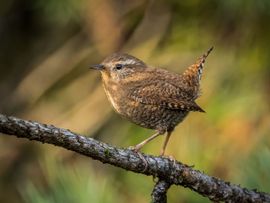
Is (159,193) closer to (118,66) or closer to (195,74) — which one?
(195,74)

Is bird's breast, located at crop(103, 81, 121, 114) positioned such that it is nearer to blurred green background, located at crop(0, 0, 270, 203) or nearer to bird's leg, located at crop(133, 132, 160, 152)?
blurred green background, located at crop(0, 0, 270, 203)

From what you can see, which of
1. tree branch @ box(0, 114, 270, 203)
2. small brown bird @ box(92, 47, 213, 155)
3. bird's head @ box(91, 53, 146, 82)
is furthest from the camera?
bird's head @ box(91, 53, 146, 82)

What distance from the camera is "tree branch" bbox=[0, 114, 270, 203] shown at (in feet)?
Result: 6.24

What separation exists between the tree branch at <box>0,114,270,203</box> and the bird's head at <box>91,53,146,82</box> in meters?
1.54

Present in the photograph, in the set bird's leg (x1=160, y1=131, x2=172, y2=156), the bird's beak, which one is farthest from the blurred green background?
the bird's beak

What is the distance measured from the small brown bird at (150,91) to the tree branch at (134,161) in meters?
0.78

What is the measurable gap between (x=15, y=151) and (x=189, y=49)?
173 centimetres

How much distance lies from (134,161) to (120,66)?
1.80 m

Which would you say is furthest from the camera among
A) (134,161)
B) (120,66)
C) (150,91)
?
(120,66)

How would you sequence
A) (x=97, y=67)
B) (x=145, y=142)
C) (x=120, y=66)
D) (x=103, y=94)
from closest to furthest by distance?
(x=145, y=142) < (x=97, y=67) < (x=120, y=66) < (x=103, y=94)

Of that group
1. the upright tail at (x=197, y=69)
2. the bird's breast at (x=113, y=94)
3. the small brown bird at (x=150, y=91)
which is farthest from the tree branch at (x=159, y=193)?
the upright tail at (x=197, y=69)

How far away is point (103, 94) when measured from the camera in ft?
14.6

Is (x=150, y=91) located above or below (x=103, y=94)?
below

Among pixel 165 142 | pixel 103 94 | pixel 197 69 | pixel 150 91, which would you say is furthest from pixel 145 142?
pixel 103 94
